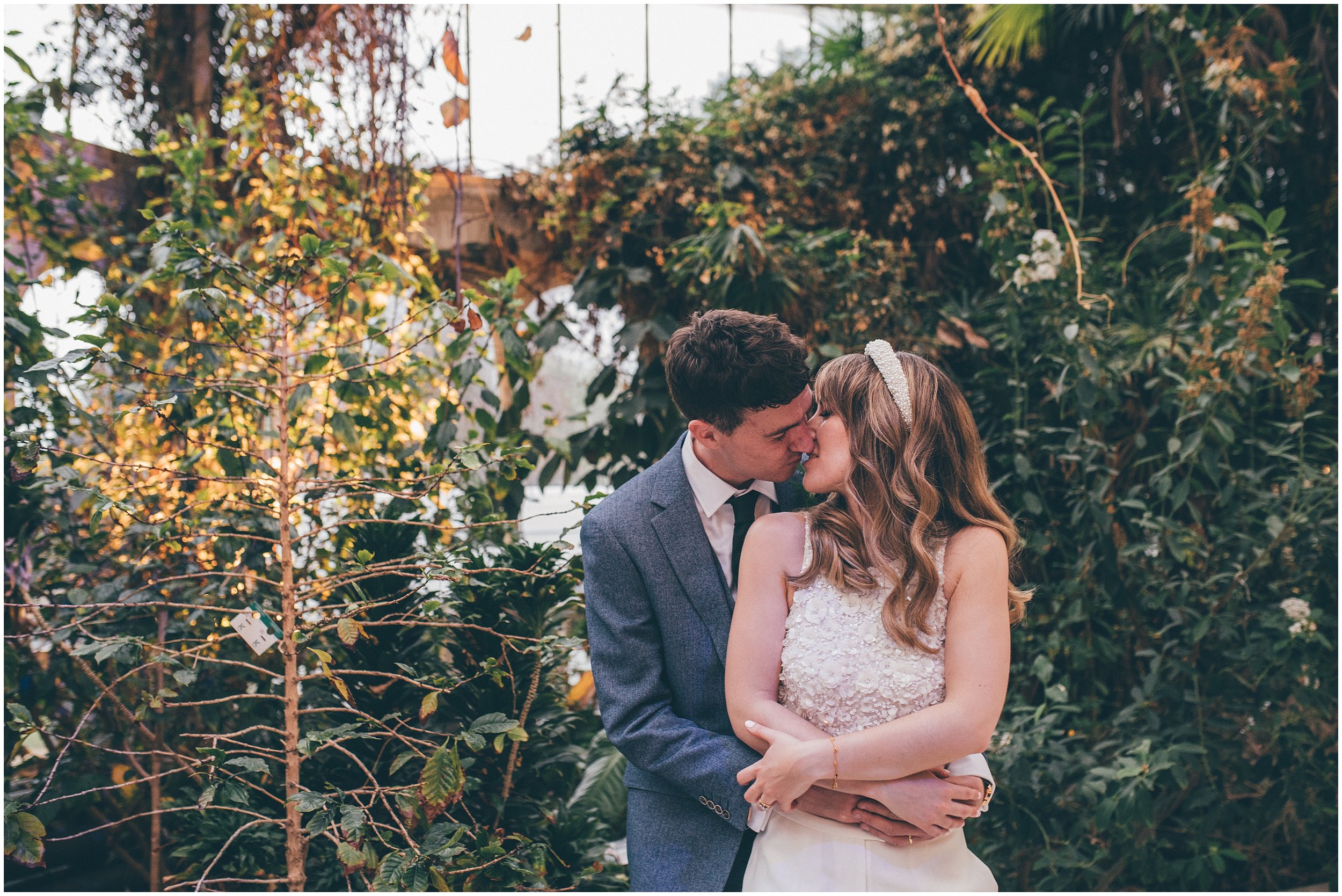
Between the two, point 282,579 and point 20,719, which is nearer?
point 20,719

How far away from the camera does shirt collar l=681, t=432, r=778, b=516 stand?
60.5 inches

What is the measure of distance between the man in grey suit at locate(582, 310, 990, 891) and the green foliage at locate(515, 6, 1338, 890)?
3.81 feet

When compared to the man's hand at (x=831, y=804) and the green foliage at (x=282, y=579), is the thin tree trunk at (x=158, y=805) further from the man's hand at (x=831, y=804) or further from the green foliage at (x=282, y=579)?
the man's hand at (x=831, y=804)

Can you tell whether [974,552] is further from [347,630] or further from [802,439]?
[347,630]

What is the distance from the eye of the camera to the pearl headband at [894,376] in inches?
52.1

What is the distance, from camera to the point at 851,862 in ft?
4.20

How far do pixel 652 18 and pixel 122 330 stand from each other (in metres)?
2.52

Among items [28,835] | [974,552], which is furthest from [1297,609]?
[28,835]

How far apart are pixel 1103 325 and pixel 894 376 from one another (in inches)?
72.6

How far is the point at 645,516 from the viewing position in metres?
1.51

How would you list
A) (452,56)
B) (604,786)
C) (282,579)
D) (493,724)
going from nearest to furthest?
(493,724), (282,579), (452,56), (604,786)

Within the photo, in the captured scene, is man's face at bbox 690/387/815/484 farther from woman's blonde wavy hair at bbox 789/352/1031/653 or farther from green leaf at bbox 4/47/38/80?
green leaf at bbox 4/47/38/80

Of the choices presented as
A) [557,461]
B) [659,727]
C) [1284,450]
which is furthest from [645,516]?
[1284,450]

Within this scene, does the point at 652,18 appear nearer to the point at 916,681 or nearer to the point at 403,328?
the point at 403,328
